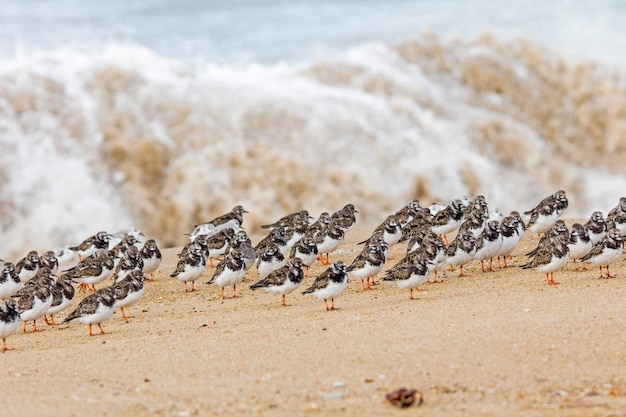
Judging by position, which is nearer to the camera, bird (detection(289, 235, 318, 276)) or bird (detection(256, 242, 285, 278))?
bird (detection(256, 242, 285, 278))

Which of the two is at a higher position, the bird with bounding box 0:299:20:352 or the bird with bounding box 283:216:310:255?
the bird with bounding box 283:216:310:255

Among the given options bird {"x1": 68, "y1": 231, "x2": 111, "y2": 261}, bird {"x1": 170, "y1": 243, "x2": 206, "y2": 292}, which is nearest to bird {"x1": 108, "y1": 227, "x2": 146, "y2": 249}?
bird {"x1": 68, "y1": 231, "x2": 111, "y2": 261}

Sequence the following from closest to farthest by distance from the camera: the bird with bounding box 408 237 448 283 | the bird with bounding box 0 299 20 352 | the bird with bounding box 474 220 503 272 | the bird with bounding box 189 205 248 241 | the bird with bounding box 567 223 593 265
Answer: the bird with bounding box 0 299 20 352
the bird with bounding box 408 237 448 283
the bird with bounding box 567 223 593 265
the bird with bounding box 474 220 503 272
the bird with bounding box 189 205 248 241

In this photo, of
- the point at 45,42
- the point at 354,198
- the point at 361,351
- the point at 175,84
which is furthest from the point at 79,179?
the point at 45,42

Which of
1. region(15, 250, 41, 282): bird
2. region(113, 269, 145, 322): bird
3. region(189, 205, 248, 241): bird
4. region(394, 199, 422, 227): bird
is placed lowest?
region(113, 269, 145, 322): bird

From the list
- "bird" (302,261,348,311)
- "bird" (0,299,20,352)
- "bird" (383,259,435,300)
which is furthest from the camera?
"bird" (383,259,435,300)

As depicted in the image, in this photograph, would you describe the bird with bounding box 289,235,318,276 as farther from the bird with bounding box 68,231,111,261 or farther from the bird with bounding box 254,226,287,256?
the bird with bounding box 68,231,111,261

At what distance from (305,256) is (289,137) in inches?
382

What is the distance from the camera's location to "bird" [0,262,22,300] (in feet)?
43.6

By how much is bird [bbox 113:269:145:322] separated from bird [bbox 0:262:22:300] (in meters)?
1.82

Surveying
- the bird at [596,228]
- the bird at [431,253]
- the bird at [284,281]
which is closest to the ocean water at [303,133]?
the bird at [596,228]

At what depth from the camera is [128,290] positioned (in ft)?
39.5

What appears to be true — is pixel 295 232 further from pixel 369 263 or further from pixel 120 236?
pixel 369 263

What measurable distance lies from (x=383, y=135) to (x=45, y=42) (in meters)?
19.1
